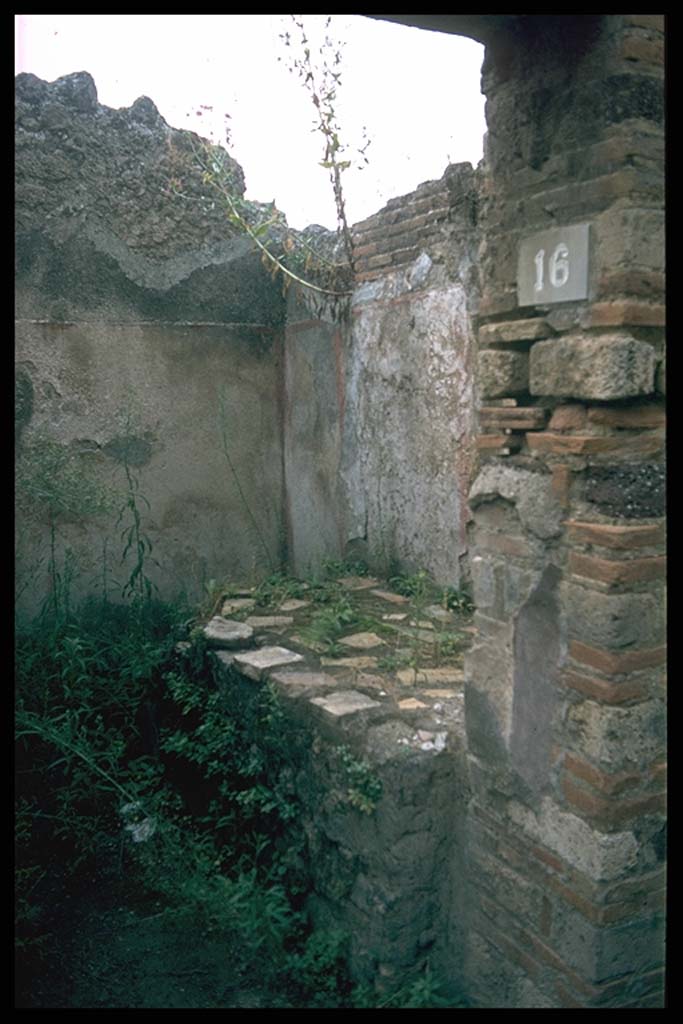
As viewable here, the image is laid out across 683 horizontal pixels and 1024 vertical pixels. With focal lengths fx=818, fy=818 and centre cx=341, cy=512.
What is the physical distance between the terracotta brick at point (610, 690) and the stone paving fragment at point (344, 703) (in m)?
1.07

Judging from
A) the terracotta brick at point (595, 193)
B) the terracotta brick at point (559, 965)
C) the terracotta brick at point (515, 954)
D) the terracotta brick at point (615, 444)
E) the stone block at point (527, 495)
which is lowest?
the terracotta brick at point (515, 954)

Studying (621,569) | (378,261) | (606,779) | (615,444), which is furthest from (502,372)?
(378,261)

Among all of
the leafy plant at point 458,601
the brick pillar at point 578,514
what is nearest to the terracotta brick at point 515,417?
the brick pillar at point 578,514

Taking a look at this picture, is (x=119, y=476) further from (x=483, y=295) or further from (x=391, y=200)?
(x=483, y=295)

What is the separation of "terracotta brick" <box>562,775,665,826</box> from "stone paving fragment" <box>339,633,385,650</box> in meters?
1.65

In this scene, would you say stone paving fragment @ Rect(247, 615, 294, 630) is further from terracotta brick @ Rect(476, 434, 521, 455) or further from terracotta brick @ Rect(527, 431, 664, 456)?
terracotta brick @ Rect(527, 431, 664, 456)

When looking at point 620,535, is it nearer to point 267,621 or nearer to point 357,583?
point 267,621

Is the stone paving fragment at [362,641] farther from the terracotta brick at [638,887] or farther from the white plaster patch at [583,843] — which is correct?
the terracotta brick at [638,887]

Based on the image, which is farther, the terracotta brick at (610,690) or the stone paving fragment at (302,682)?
the stone paving fragment at (302,682)

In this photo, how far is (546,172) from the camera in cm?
238

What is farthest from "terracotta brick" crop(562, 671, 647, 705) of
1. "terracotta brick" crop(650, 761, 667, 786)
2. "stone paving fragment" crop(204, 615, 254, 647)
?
"stone paving fragment" crop(204, 615, 254, 647)

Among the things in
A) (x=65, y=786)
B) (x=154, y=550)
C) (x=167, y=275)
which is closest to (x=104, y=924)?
(x=65, y=786)

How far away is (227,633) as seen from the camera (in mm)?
4160

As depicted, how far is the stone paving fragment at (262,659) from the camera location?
3.67 meters
